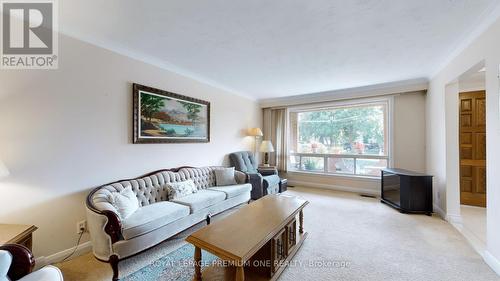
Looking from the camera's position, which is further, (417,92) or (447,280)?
(417,92)

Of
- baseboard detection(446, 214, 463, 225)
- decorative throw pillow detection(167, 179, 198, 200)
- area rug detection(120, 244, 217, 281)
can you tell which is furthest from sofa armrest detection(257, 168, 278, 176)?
baseboard detection(446, 214, 463, 225)

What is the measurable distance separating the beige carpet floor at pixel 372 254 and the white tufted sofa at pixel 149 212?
0.25 meters

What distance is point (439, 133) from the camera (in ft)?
10.7

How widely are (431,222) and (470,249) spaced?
0.80 m

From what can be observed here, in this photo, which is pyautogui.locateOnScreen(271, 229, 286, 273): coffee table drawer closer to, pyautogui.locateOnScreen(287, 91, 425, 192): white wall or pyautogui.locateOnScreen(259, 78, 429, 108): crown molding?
pyautogui.locateOnScreen(287, 91, 425, 192): white wall

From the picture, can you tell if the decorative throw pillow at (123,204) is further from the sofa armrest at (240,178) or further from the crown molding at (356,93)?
the crown molding at (356,93)

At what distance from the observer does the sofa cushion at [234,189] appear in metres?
3.26

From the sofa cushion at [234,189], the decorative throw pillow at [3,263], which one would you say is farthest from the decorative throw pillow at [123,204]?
the sofa cushion at [234,189]

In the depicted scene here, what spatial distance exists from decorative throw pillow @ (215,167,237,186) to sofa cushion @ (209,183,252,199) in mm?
118

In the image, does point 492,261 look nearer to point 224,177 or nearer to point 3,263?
point 224,177

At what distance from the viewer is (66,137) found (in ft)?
7.13

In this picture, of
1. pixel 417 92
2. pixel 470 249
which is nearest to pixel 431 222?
pixel 470 249

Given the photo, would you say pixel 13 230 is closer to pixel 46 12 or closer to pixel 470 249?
pixel 46 12

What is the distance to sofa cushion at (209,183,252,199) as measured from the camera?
326 cm
